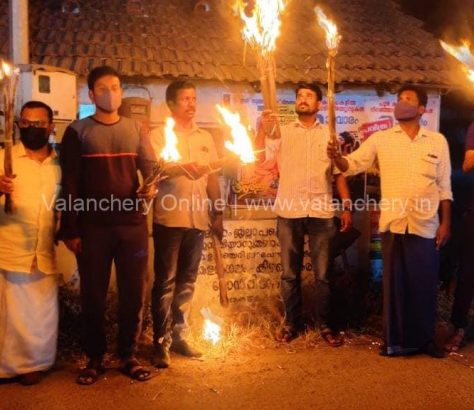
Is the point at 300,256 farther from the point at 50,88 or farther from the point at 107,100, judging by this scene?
the point at 50,88

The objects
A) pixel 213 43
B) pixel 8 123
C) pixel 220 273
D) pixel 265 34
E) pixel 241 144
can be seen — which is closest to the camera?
pixel 8 123

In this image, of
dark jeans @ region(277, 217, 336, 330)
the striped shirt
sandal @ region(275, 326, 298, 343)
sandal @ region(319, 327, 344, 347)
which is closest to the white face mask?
the striped shirt

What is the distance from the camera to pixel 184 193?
524 centimetres

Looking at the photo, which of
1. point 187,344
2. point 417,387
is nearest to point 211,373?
point 187,344

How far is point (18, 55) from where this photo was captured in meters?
6.48

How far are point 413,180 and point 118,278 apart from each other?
2.92 m

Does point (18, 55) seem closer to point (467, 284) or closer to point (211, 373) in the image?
point (211, 373)

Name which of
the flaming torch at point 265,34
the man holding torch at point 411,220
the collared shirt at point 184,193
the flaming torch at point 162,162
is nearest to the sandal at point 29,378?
the collared shirt at point 184,193

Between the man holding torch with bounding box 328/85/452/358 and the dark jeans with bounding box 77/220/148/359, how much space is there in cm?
211

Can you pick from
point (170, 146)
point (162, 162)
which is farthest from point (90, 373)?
point (170, 146)

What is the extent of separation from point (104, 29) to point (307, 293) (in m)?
4.70

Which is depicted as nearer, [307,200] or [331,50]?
[331,50]

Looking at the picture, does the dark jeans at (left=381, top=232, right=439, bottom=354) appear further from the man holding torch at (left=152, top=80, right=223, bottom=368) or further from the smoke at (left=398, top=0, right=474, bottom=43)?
the smoke at (left=398, top=0, right=474, bottom=43)

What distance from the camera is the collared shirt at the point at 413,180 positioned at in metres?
5.50
